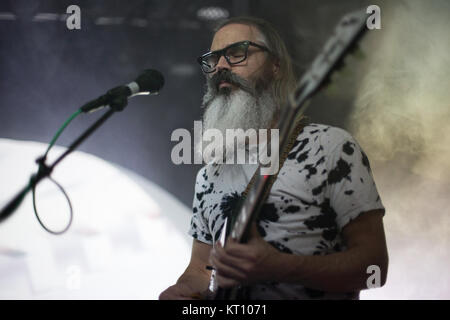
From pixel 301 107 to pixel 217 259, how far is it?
47 centimetres

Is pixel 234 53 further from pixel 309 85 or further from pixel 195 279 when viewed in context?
pixel 195 279

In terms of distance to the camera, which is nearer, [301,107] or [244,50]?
[301,107]

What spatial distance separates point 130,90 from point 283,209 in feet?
1.93

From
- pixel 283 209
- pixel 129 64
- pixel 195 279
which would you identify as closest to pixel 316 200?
pixel 283 209

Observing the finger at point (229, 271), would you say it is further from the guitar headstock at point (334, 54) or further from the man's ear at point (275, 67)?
the man's ear at point (275, 67)

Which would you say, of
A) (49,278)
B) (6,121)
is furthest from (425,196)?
(6,121)

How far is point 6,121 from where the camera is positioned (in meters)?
2.46

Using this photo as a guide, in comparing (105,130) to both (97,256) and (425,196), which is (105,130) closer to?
(97,256)

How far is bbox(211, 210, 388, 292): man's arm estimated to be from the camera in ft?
3.52

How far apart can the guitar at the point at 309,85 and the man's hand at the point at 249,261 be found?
0.03 meters

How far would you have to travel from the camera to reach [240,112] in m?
1.48

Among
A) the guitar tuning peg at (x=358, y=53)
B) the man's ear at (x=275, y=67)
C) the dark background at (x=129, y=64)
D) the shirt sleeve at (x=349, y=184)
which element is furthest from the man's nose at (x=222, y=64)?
the dark background at (x=129, y=64)

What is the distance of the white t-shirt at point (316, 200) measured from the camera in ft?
3.91
